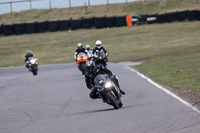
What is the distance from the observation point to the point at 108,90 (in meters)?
10.2

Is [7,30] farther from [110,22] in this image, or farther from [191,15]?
[191,15]

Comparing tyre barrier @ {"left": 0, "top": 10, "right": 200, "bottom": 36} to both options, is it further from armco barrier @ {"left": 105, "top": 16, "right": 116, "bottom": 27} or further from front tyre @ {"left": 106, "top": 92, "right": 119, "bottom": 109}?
front tyre @ {"left": 106, "top": 92, "right": 119, "bottom": 109}

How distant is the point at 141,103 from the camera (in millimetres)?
11023

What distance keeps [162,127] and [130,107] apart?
9.01 feet

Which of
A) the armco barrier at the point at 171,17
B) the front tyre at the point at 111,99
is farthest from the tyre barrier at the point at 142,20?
the front tyre at the point at 111,99

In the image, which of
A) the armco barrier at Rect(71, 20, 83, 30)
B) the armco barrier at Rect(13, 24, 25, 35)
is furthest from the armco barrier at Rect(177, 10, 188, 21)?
the armco barrier at Rect(13, 24, 25, 35)

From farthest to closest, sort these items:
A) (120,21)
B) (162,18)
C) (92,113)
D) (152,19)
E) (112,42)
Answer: (120,21)
(152,19)
(162,18)
(112,42)
(92,113)

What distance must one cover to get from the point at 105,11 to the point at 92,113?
148 feet

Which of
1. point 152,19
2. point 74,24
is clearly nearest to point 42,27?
point 74,24

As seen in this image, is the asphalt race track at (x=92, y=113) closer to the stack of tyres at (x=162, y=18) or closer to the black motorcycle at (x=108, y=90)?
the black motorcycle at (x=108, y=90)

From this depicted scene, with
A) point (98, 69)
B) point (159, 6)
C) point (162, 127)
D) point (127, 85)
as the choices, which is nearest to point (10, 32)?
point (159, 6)

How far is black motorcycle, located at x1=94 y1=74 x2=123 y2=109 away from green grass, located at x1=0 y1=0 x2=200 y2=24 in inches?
1488

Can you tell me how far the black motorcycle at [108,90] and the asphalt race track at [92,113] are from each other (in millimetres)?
196

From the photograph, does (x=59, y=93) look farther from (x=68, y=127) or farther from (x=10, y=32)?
(x=10, y=32)
